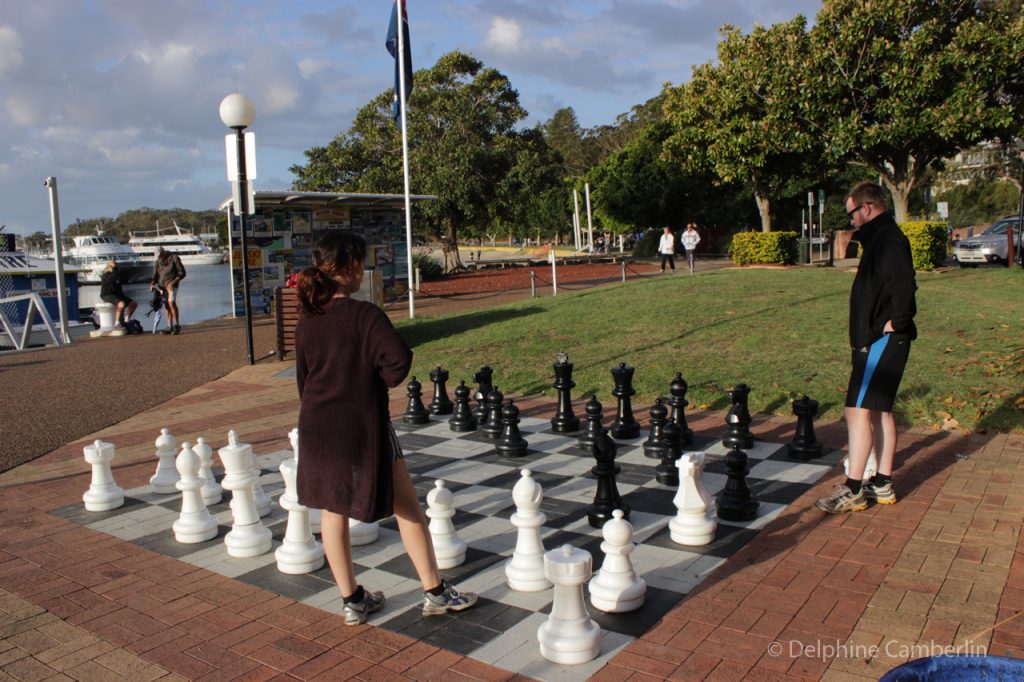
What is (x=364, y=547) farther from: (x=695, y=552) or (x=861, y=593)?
(x=861, y=593)

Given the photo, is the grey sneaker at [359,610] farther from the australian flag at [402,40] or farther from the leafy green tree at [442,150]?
the leafy green tree at [442,150]

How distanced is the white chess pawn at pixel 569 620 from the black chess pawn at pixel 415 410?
446 cm

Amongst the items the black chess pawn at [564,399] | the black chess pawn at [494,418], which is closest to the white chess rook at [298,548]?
the black chess pawn at [494,418]

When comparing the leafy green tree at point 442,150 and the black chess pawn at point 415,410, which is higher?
the leafy green tree at point 442,150

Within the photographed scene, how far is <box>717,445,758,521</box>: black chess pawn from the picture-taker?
182 inches

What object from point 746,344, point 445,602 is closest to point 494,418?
point 445,602

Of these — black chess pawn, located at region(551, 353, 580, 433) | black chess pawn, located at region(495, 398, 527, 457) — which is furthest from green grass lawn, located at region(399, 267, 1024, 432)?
black chess pawn, located at region(495, 398, 527, 457)

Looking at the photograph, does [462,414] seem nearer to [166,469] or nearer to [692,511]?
[166,469]

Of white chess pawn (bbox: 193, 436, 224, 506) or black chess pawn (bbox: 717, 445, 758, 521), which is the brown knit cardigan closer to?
white chess pawn (bbox: 193, 436, 224, 506)

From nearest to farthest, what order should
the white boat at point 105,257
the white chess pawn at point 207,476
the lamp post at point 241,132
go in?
1. the white chess pawn at point 207,476
2. the lamp post at point 241,132
3. the white boat at point 105,257

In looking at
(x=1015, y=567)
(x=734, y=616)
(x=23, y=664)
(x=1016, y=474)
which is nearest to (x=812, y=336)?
(x=1016, y=474)

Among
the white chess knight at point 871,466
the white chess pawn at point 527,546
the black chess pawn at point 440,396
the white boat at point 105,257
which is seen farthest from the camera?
the white boat at point 105,257

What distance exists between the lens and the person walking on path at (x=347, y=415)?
3367mm

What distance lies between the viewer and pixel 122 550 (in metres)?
4.71
